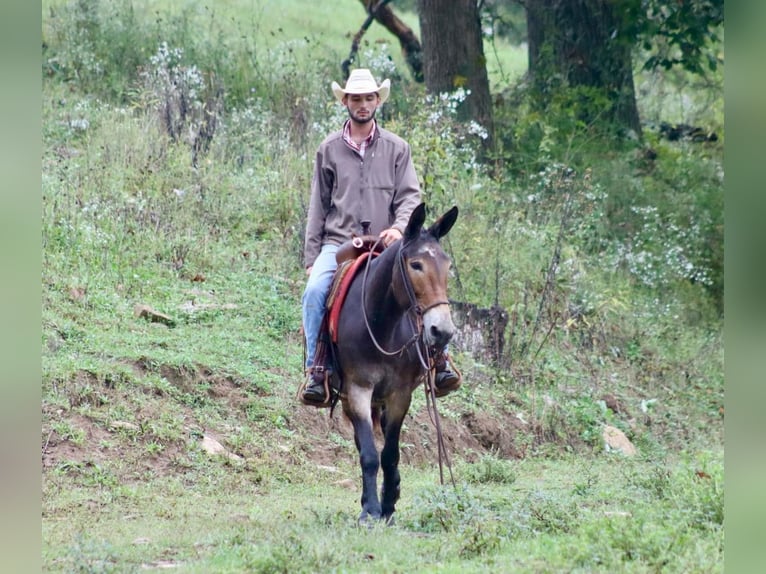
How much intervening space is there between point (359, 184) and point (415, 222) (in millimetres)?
987

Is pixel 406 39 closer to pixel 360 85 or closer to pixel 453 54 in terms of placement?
pixel 453 54

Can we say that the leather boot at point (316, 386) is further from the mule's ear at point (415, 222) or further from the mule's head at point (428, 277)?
the mule's ear at point (415, 222)

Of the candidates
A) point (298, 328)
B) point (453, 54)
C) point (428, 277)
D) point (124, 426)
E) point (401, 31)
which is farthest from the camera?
point (401, 31)

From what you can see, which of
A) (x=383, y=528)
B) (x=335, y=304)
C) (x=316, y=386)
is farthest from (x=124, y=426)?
(x=383, y=528)

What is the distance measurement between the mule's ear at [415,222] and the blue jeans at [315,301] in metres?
0.91

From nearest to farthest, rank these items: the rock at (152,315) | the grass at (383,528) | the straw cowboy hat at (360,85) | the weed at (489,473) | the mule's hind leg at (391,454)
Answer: the grass at (383,528)
the mule's hind leg at (391,454)
the straw cowboy hat at (360,85)
the weed at (489,473)
the rock at (152,315)

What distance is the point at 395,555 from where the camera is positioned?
6328mm

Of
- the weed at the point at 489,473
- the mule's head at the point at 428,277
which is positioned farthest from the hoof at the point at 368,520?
the weed at the point at 489,473

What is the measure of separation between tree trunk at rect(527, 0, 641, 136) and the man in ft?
35.1

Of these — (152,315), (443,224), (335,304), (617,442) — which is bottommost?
(617,442)

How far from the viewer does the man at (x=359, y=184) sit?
7898 mm

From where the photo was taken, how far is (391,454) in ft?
25.4

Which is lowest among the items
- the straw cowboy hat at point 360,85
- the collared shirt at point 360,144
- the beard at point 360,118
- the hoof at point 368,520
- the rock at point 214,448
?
the rock at point 214,448
